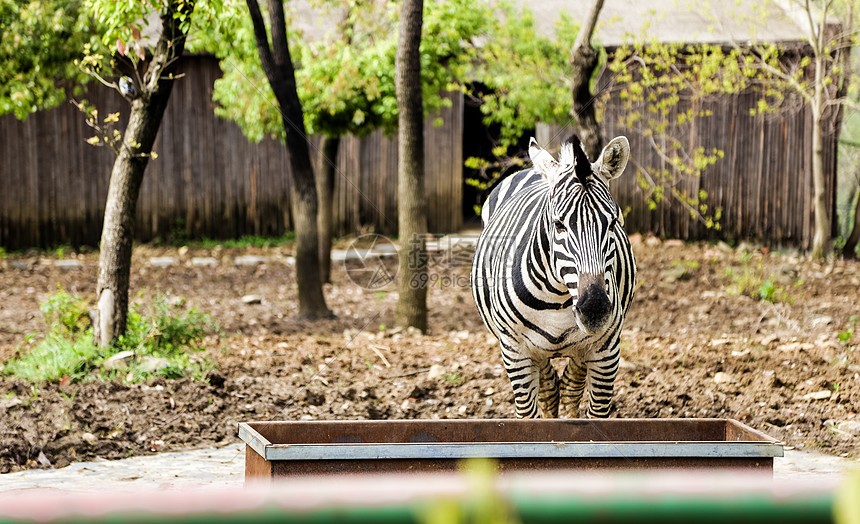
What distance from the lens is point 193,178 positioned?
52.8ft

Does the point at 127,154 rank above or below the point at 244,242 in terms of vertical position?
above

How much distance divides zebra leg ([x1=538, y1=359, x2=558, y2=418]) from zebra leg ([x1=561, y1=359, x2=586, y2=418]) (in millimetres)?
56

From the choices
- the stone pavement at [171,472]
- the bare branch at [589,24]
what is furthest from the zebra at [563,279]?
the bare branch at [589,24]

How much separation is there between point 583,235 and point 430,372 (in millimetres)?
3356

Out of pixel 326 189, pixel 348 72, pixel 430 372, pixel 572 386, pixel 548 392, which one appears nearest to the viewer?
pixel 572 386

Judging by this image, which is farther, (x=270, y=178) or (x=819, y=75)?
(x=270, y=178)

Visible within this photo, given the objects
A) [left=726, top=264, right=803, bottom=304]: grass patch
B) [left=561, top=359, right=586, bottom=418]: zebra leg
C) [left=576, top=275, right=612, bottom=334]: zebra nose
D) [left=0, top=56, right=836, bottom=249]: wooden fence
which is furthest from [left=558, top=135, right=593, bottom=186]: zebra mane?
[left=0, top=56, right=836, bottom=249]: wooden fence

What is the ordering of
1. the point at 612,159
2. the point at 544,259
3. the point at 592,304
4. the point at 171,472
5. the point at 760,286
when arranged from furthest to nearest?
the point at 760,286 < the point at 171,472 < the point at 612,159 < the point at 544,259 < the point at 592,304

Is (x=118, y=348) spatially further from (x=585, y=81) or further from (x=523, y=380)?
(x=585, y=81)

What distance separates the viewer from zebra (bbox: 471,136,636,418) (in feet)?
13.7

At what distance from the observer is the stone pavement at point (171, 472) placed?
16.4 feet

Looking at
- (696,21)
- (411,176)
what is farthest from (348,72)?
(696,21)

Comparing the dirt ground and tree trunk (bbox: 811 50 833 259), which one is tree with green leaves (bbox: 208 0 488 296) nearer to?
the dirt ground

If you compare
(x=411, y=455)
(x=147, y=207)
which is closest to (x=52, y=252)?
(x=147, y=207)
